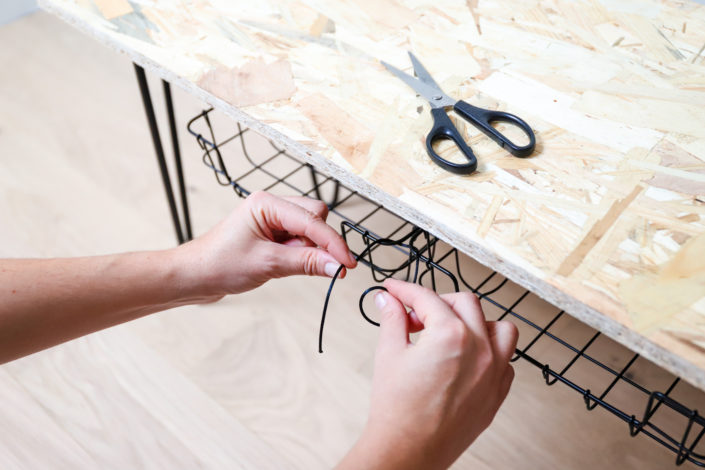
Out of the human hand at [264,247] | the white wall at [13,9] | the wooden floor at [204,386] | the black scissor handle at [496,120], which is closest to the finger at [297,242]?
the human hand at [264,247]

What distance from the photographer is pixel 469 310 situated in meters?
0.58

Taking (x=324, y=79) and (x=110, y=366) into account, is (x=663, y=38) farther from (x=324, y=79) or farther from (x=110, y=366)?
(x=110, y=366)

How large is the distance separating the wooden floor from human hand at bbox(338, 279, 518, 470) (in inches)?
18.3

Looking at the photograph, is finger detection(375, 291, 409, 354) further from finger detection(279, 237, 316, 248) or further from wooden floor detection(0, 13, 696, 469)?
wooden floor detection(0, 13, 696, 469)

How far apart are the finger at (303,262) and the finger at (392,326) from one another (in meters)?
0.08

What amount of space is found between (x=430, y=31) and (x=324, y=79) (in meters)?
0.18

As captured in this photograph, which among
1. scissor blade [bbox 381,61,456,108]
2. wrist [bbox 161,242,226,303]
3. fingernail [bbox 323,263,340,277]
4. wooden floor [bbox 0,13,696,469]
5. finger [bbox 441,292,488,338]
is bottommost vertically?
wooden floor [bbox 0,13,696,469]

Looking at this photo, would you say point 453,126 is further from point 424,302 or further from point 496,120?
point 424,302

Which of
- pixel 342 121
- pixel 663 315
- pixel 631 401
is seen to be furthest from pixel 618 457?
pixel 342 121

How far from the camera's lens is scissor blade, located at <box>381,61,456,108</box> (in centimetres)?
70

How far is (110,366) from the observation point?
1.11 metres

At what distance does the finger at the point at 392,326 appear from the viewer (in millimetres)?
584

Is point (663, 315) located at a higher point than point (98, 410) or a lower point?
higher

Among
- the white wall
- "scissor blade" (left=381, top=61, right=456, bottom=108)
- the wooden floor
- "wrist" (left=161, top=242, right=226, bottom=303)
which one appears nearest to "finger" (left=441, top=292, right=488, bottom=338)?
"scissor blade" (left=381, top=61, right=456, bottom=108)
